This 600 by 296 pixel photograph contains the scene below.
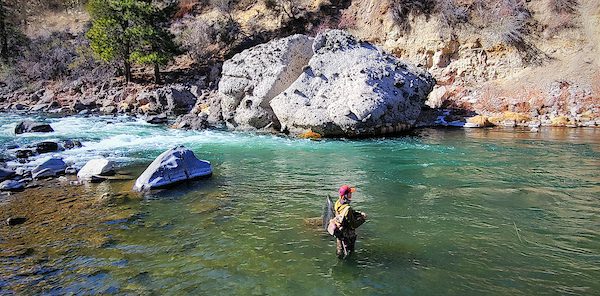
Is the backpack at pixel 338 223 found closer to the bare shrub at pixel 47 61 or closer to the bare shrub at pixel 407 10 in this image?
the bare shrub at pixel 407 10

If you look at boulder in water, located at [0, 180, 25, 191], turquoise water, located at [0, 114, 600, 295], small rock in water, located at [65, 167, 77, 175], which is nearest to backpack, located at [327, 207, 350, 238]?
turquoise water, located at [0, 114, 600, 295]

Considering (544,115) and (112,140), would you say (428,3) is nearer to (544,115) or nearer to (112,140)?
(544,115)

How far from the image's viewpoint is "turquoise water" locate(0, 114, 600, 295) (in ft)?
19.5

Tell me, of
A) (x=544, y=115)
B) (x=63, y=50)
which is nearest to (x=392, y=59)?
(x=544, y=115)

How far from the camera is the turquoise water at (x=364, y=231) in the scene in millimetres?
5945

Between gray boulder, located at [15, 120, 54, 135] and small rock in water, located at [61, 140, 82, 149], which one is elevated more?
gray boulder, located at [15, 120, 54, 135]

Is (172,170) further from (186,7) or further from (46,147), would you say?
(186,7)

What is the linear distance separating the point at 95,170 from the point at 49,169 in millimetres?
1429

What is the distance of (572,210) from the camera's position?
28.2 ft

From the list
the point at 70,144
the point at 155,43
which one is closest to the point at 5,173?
the point at 70,144

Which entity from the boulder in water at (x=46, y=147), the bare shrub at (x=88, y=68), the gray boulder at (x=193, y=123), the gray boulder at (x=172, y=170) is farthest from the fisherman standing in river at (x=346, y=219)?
the bare shrub at (x=88, y=68)

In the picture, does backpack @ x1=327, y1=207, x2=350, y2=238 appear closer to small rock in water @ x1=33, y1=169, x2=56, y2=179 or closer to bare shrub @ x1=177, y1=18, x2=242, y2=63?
small rock in water @ x1=33, y1=169, x2=56, y2=179

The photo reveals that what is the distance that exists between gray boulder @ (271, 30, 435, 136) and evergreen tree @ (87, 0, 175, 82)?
1460cm

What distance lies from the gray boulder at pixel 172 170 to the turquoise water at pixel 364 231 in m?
0.37
